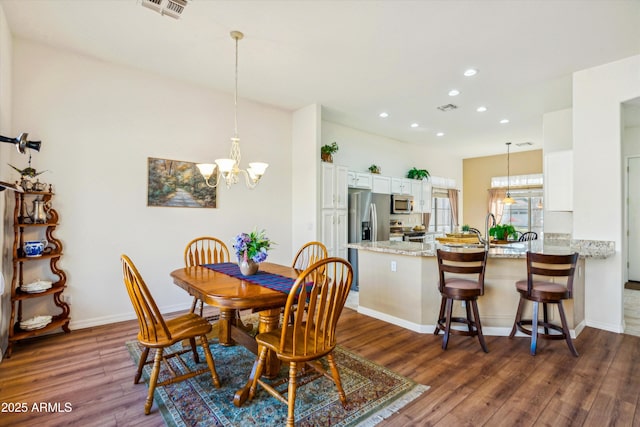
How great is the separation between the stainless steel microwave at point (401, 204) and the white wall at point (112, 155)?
355 centimetres

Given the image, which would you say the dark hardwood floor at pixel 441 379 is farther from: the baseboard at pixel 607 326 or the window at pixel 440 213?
the window at pixel 440 213

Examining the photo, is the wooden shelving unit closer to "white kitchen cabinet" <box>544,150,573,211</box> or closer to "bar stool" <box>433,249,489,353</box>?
"bar stool" <box>433,249,489,353</box>

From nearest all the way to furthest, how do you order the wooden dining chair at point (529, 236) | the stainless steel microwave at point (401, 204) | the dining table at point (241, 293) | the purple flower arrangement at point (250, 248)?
the dining table at point (241, 293) → the purple flower arrangement at point (250, 248) → the wooden dining chair at point (529, 236) → the stainless steel microwave at point (401, 204)

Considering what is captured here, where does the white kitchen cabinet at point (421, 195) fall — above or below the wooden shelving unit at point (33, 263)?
above

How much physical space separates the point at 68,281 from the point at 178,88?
2.65 metres

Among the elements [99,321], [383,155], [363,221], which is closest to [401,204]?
[383,155]

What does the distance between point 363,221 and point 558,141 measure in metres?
3.36

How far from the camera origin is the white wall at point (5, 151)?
109 inches

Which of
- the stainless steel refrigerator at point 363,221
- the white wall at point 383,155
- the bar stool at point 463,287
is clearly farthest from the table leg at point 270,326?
the white wall at point 383,155

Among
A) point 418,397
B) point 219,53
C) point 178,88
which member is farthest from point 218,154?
point 418,397

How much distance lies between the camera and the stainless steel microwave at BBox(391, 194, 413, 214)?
22.5 ft

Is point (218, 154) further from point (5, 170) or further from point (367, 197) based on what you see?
point (367, 197)

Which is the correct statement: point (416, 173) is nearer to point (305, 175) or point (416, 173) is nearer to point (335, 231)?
point (335, 231)

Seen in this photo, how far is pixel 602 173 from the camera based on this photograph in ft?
11.7
